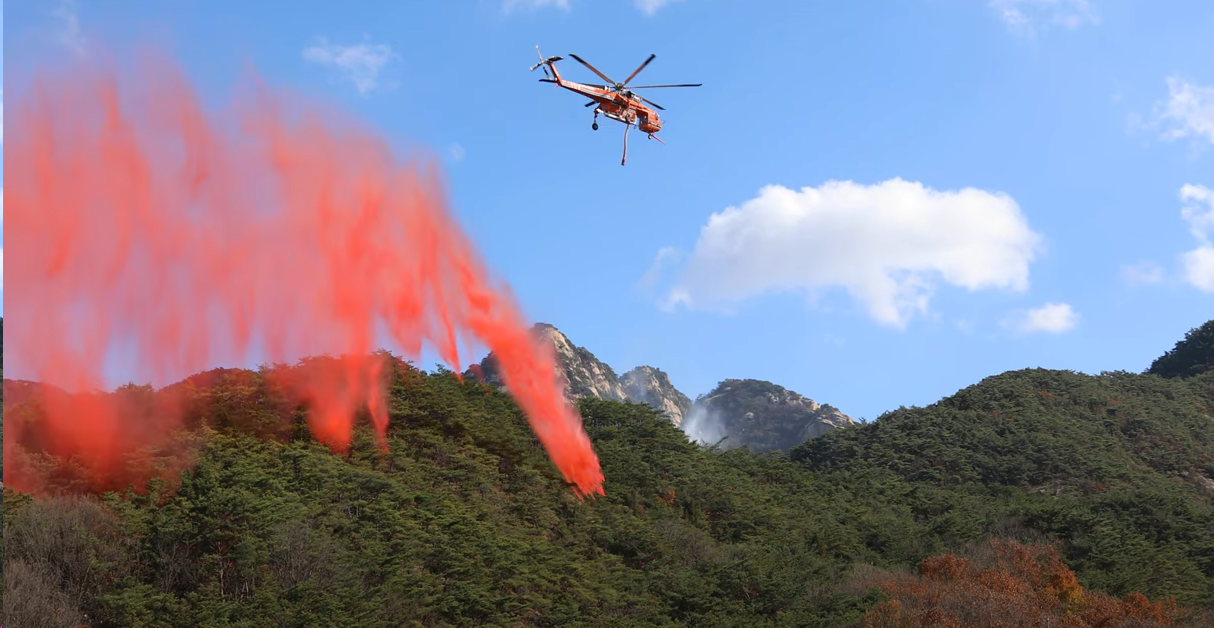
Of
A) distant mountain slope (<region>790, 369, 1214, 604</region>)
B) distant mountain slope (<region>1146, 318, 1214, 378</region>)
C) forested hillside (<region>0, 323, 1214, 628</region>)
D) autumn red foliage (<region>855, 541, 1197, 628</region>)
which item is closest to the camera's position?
forested hillside (<region>0, 323, 1214, 628</region>)

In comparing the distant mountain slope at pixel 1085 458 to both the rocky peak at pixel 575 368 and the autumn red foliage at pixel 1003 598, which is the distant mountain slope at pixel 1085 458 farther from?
the rocky peak at pixel 575 368

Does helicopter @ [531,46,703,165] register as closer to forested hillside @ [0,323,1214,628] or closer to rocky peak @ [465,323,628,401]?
forested hillside @ [0,323,1214,628]

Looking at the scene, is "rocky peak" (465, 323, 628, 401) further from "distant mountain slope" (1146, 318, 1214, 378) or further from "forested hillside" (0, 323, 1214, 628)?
"distant mountain slope" (1146, 318, 1214, 378)

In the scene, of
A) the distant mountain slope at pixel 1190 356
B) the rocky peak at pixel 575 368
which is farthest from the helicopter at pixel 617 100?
the distant mountain slope at pixel 1190 356

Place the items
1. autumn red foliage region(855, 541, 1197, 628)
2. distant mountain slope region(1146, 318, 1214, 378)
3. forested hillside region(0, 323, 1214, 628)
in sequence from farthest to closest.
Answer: distant mountain slope region(1146, 318, 1214, 378) < autumn red foliage region(855, 541, 1197, 628) < forested hillside region(0, 323, 1214, 628)

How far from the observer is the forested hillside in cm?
3928

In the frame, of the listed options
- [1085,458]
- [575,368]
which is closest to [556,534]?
[1085,458]

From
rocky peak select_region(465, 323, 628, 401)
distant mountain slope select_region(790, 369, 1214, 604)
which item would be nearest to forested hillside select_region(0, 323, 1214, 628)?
distant mountain slope select_region(790, 369, 1214, 604)

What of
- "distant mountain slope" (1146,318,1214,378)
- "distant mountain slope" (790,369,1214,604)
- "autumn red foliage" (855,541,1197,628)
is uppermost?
"distant mountain slope" (1146,318,1214,378)

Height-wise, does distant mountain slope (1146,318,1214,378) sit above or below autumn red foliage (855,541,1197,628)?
above

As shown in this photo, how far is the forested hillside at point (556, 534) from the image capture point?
3928 centimetres

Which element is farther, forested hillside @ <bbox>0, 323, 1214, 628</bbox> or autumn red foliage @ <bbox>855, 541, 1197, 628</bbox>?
autumn red foliage @ <bbox>855, 541, 1197, 628</bbox>

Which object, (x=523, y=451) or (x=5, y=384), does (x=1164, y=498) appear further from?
(x=5, y=384)

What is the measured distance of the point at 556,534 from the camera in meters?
56.4
